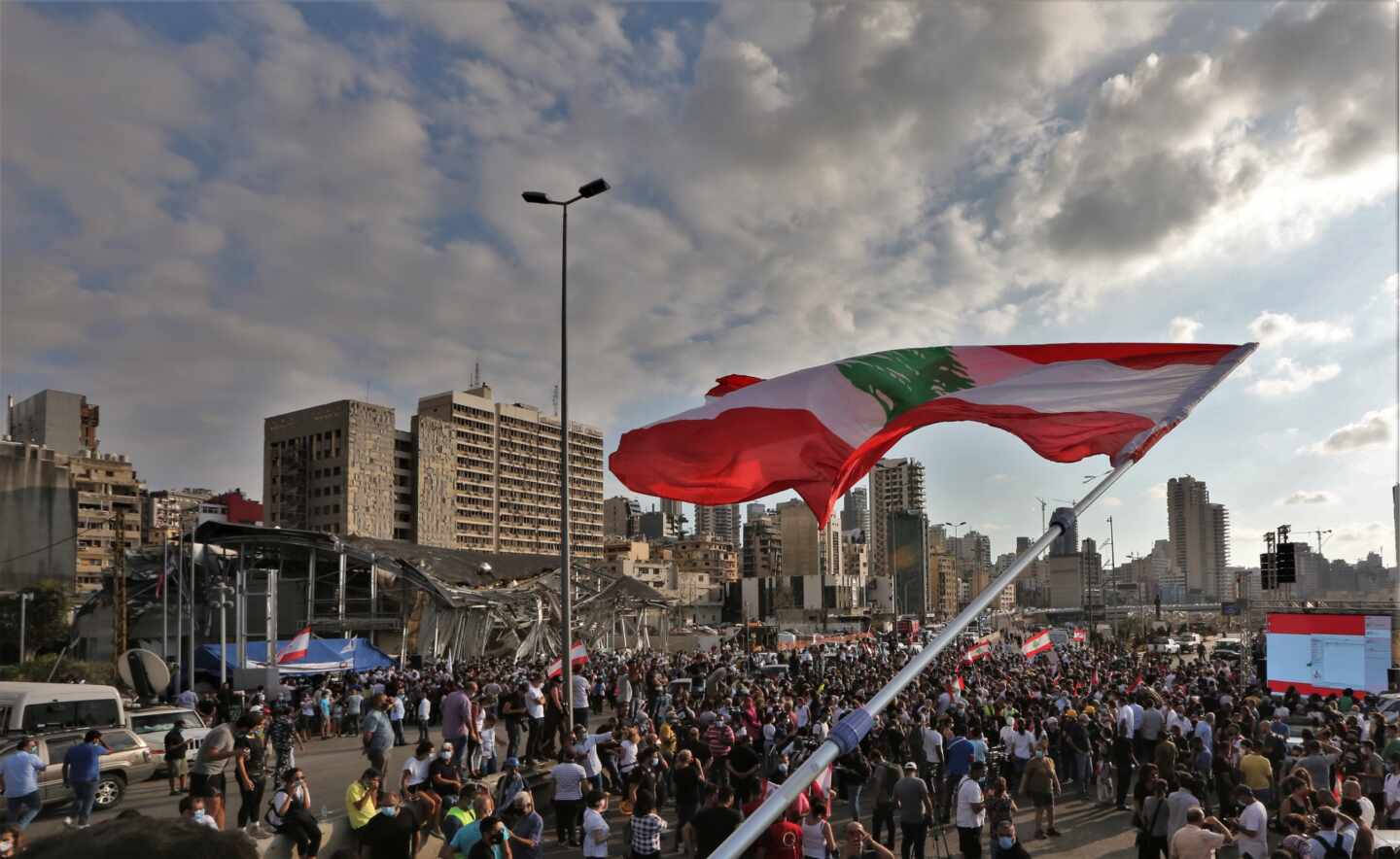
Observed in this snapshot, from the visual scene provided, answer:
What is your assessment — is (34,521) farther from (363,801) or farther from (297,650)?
(363,801)

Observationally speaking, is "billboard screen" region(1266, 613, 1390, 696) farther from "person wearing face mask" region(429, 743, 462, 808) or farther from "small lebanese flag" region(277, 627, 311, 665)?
"small lebanese flag" region(277, 627, 311, 665)

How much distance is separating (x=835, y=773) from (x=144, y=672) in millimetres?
23246

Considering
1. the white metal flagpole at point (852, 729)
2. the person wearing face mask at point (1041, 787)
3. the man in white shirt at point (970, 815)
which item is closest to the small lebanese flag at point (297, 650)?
the person wearing face mask at point (1041, 787)

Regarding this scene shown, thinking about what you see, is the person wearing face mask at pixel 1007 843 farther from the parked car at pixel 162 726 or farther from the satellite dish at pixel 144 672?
the satellite dish at pixel 144 672

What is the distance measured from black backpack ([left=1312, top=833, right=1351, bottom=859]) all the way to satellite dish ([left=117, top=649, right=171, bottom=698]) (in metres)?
30.0

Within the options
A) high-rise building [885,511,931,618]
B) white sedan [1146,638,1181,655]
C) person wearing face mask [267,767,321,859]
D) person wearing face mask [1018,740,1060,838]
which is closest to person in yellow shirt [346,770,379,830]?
person wearing face mask [267,767,321,859]

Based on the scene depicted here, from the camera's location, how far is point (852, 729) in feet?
13.9

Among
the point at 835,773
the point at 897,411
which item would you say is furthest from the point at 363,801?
the point at 835,773

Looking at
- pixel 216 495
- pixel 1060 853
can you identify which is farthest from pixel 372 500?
pixel 1060 853

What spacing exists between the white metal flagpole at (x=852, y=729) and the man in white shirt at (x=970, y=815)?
7.67 meters

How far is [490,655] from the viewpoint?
169ft

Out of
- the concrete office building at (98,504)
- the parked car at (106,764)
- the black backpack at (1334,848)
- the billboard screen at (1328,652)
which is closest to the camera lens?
the black backpack at (1334,848)

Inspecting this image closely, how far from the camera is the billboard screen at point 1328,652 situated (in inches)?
1222

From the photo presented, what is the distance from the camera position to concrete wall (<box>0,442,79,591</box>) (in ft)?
235
